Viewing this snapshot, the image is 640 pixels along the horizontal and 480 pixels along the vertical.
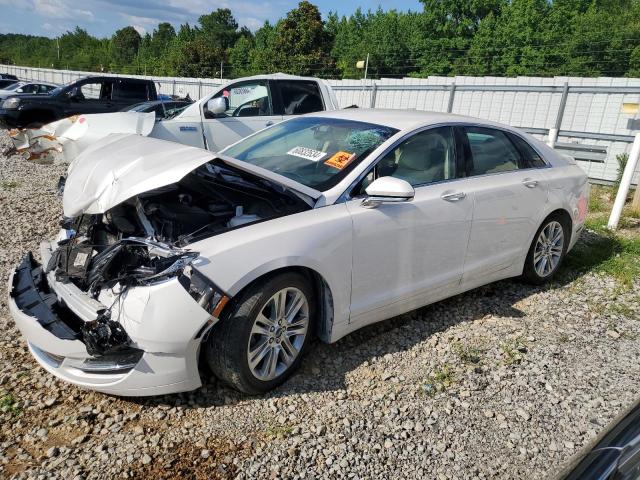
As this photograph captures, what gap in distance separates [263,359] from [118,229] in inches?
49.1

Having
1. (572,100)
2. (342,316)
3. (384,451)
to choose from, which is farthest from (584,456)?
(572,100)

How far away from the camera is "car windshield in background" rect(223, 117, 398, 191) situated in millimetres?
3311

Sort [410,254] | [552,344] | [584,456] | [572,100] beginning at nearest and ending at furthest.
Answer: [584,456] < [410,254] < [552,344] < [572,100]

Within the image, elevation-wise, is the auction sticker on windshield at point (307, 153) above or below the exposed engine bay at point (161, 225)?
above

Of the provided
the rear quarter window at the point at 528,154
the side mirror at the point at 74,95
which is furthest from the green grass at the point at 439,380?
the side mirror at the point at 74,95

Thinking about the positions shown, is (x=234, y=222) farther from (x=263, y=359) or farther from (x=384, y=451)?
(x=384, y=451)

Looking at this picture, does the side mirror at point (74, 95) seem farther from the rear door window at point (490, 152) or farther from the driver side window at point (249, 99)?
the rear door window at point (490, 152)

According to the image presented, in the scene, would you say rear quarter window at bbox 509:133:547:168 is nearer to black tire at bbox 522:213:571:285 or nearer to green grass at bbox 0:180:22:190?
black tire at bbox 522:213:571:285

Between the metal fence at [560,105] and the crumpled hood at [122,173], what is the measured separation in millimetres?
5165

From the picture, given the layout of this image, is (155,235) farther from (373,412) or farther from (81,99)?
(81,99)

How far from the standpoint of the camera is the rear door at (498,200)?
12.6 feet

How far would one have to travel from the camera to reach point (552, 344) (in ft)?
12.3

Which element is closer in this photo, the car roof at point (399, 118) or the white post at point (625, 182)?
the car roof at point (399, 118)

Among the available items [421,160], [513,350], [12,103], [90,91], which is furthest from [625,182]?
[12,103]
